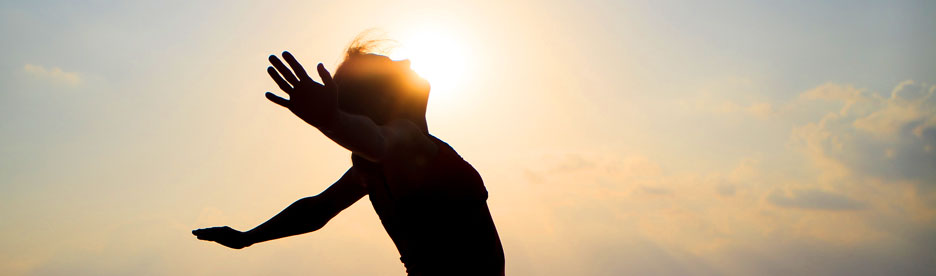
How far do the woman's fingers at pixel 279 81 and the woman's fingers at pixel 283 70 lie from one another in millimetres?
18

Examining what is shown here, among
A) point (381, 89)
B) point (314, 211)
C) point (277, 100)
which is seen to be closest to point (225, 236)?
point (314, 211)

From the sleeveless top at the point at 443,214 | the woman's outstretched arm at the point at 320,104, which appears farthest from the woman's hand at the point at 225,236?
the woman's outstretched arm at the point at 320,104

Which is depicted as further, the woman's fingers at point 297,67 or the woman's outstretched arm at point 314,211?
the woman's outstretched arm at point 314,211

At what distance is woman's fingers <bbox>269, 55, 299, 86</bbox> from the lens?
2338 mm

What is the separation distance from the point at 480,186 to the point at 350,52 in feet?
4.05

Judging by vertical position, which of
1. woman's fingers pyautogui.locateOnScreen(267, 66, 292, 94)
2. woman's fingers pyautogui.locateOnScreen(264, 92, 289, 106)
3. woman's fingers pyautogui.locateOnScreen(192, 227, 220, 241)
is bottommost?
woman's fingers pyautogui.locateOnScreen(264, 92, 289, 106)

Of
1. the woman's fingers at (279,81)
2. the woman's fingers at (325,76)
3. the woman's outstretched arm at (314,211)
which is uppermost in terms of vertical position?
the woman's outstretched arm at (314,211)

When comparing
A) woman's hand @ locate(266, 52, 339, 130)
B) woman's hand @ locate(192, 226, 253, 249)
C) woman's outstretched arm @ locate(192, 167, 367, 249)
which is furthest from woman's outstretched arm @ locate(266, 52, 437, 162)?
woman's hand @ locate(192, 226, 253, 249)

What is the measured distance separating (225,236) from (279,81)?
2548mm

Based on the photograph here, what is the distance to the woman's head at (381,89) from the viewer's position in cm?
351

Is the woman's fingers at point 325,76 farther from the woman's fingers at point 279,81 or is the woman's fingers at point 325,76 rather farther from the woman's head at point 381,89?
the woman's head at point 381,89

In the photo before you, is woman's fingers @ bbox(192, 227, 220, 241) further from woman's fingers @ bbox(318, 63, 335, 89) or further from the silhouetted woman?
woman's fingers @ bbox(318, 63, 335, 89)

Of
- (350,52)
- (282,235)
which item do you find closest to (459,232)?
(350,52)

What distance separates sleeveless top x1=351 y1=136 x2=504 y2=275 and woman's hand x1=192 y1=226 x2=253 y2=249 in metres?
1.37
